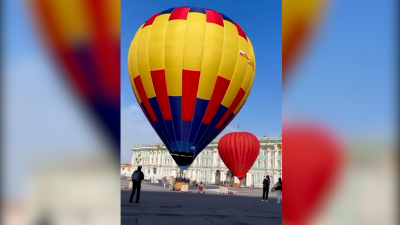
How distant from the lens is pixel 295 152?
2059 millimetres

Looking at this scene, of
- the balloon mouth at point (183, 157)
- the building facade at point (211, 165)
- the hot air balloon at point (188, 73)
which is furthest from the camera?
the building facade at point (211, 165)

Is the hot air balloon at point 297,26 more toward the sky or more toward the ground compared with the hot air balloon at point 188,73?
more toward the ground

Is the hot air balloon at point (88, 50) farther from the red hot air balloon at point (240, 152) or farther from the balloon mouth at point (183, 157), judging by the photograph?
the red hot air balloon at point (240, 152)

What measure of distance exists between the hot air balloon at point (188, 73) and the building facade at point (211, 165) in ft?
139

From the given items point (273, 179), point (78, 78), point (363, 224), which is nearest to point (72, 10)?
point (78, 78)

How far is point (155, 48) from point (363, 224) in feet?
42.9

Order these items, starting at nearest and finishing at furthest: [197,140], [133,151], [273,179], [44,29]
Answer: [44,29], [197,140], [273,179], [133,151]

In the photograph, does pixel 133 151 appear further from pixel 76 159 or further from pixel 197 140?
pixel 76 159

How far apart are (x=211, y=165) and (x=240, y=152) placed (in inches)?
1722

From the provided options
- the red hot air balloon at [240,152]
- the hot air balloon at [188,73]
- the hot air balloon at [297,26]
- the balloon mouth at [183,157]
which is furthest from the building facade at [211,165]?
the hot air balloon at [297,26]

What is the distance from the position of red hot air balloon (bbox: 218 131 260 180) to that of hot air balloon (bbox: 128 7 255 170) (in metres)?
18.6

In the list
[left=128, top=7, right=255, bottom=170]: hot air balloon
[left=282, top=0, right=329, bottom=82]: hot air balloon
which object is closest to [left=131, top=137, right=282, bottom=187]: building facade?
[left=128, top=7, right=255, bottom=170]: hot air balloon

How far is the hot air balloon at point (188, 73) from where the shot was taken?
14070mm

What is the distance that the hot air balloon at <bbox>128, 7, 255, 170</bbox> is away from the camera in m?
14.1
